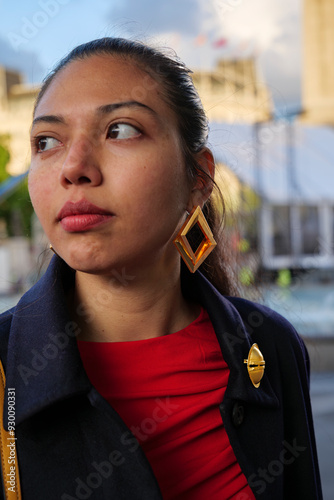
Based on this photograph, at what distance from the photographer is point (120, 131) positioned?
134cm

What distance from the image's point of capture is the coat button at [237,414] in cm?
151

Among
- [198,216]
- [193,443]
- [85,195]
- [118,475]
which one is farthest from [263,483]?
[85,195]

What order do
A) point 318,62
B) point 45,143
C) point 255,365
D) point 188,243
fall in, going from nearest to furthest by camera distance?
point 45,143 → point 188,243 → point 255,365 → point 318,62

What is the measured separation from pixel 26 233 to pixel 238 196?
82 centimetres

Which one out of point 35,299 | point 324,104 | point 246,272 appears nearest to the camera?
point 35,299

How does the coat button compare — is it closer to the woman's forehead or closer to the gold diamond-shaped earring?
the gold diamond-shaped earring

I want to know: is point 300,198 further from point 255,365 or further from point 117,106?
point 117,106

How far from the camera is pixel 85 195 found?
1.28 metres

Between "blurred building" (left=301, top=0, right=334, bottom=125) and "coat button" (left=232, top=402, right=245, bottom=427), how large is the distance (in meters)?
19.3

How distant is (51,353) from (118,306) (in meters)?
0.19

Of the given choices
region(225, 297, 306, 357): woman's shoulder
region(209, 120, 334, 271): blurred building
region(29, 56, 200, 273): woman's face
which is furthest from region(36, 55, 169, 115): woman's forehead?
region(209, 120, 334, 271): blurred building

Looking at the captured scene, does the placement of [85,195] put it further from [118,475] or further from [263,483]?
[263,483]

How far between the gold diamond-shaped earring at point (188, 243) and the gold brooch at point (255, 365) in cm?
26

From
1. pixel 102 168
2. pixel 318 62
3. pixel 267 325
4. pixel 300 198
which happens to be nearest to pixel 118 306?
pixel 102 168
